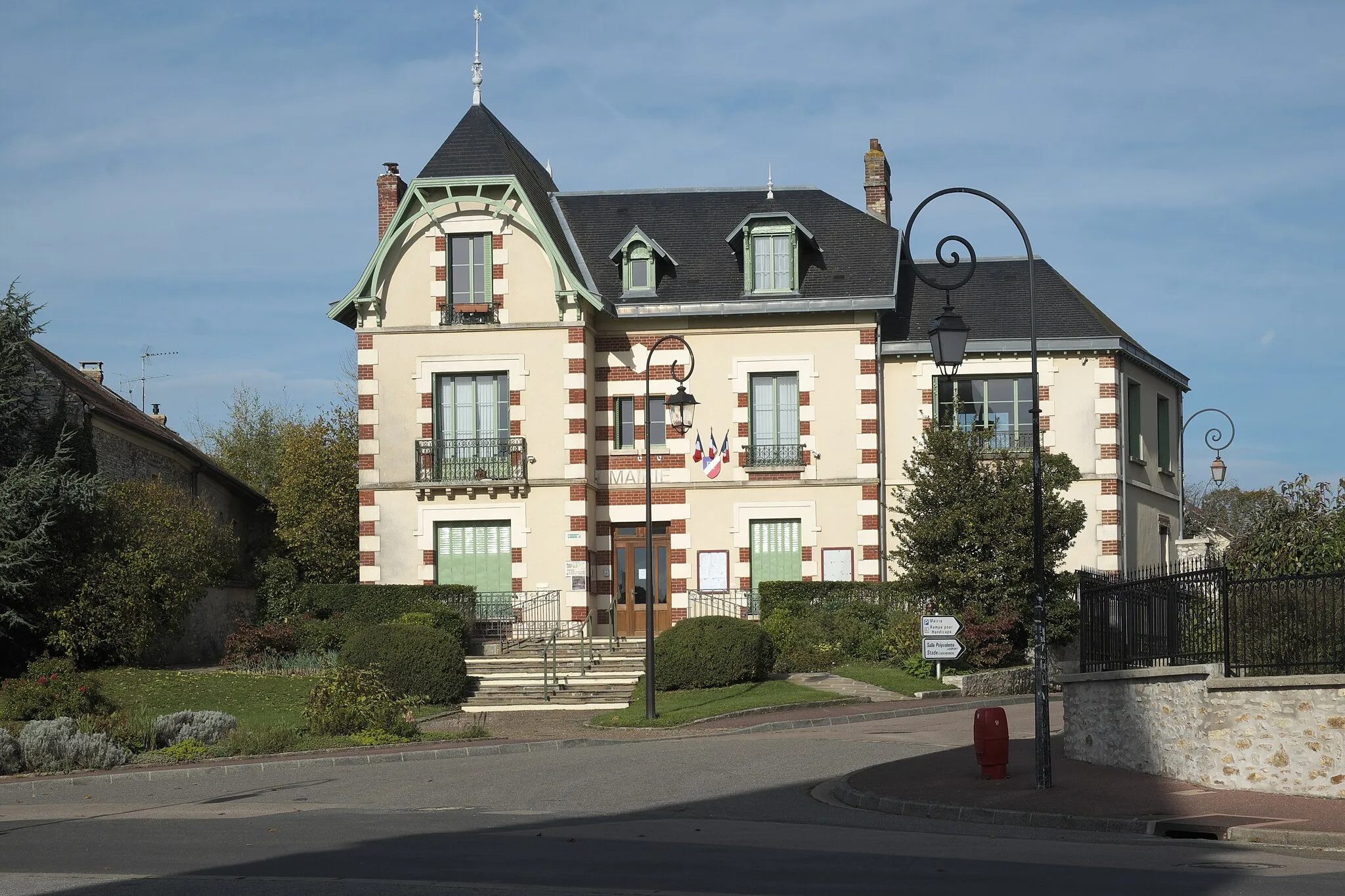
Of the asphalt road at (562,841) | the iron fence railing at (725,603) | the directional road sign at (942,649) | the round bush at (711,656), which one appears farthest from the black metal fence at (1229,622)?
the iron fence railing at (725,603)

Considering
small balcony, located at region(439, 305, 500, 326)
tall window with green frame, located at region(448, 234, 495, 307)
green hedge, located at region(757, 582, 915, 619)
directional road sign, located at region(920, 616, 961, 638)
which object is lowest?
directional road sign, located at region(920, 616, 961, 638)

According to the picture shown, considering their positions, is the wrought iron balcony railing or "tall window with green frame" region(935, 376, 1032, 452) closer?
"tall window with green frame" region(935, 376, 1032, 452)

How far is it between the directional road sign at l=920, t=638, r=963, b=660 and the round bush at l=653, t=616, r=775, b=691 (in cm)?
275

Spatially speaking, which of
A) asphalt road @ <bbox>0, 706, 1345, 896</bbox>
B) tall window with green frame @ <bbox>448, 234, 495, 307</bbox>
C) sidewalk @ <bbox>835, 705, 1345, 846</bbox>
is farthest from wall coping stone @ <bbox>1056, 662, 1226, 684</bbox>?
tall window with green frame @ <bbox>448, 234, 495, 307</bbox>

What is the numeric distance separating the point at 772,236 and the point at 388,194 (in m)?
8.38

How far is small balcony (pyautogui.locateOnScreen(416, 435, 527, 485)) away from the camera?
30.3 m

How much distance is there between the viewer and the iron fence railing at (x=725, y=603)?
1198 inches

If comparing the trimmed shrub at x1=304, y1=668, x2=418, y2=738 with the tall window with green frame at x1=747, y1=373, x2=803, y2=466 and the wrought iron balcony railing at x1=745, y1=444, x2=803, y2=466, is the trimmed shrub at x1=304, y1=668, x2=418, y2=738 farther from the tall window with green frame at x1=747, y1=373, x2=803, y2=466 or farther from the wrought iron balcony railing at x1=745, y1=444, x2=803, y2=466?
the tall window with green frame at x1=747, y1=373, x2=803, y2=466

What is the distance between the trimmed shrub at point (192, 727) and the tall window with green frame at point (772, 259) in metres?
15.4

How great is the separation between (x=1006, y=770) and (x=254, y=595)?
68.8 feet

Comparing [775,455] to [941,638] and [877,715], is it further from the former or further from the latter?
[877,715]

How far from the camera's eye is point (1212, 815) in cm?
1216

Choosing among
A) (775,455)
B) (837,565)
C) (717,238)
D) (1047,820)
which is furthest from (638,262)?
(1047,820)

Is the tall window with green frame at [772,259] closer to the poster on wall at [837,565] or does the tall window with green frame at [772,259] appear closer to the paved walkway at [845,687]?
the poster on wall at [837,565]
